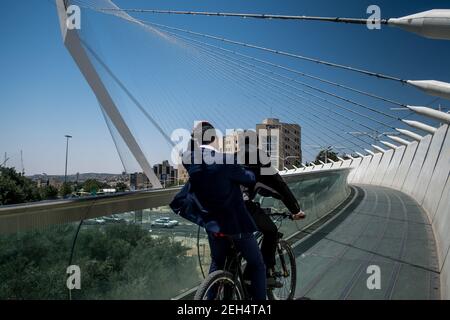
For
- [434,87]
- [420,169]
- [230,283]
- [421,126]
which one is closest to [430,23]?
[230,283]

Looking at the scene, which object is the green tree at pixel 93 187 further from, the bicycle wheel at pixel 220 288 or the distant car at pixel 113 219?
the bicycle wheel at pixel 220 288

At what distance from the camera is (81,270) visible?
2988 mm

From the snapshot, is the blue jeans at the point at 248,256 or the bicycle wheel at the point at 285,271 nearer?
the blue jeans at the point at 248,256

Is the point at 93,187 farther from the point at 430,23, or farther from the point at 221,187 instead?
the point at 221,187

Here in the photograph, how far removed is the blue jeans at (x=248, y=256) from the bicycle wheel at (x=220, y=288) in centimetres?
12

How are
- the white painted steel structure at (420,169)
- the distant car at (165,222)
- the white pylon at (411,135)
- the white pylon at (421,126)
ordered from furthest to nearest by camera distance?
1. the white pylon at (411,135)
2. the white pylon at (421,126)
3. the white painted steel structure at (420,169)
4. the distant car at (165,222)

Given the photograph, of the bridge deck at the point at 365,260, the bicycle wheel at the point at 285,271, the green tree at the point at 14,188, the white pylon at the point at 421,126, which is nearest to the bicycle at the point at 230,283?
the bicycle wheel at the point at 285,271

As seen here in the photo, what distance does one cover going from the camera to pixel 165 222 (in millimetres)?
3982

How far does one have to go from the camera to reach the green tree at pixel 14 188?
44734 mm

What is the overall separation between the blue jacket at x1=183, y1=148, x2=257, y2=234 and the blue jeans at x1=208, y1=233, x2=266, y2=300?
0.44 ft

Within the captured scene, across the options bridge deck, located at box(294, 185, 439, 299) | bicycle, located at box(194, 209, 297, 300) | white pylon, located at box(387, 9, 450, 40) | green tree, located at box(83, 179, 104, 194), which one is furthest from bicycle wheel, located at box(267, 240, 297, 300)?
white pylon, located at box(387, 9, 450, 40)

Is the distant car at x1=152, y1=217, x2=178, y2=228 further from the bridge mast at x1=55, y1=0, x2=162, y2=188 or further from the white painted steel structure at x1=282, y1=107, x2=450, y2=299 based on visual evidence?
the bridge mast at x1=55, y1=0, x2=162, y2=188

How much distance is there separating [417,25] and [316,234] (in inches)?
160

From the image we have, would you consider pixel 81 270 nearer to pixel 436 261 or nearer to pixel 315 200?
pixel 436 261
